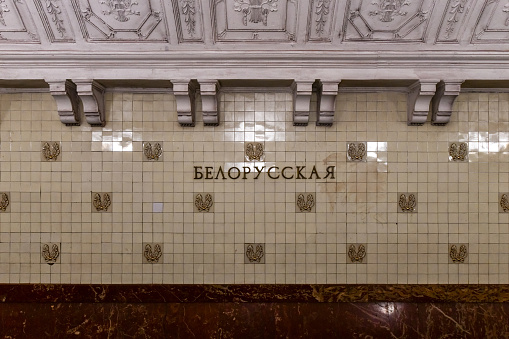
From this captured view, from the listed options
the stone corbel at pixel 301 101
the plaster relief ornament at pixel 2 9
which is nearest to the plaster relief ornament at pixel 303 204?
the stone corbel at pixel 301 101

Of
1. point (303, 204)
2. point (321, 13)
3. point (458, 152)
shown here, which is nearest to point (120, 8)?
point (321, 13)

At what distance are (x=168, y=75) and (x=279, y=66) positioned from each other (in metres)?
1.28

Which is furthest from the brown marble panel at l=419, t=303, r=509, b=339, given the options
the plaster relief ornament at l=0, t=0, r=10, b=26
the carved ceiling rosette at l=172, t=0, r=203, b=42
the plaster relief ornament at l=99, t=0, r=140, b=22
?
the plaster relief ornament at l=0, t=0, r=10, b=26

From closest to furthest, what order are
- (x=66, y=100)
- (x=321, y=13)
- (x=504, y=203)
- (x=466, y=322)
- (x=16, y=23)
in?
(x=321, y=13) → (x=16, y=23) → (x=66, y=100) → (x=466, y=322) → (x=504, y=203)

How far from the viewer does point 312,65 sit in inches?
161

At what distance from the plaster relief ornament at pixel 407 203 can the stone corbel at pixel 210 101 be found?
8.30ft

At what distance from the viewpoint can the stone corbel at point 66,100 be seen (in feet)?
13.5

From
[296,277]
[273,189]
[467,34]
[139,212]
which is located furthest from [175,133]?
[467,34]

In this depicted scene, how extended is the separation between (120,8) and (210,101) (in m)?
1.37

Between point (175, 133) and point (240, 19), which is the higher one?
Answer: point (240, 19)

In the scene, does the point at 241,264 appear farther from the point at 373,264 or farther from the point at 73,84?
the point at 73,84

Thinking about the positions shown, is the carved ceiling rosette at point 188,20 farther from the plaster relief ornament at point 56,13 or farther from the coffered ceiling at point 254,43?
the plaster relief ornament at point 56,13

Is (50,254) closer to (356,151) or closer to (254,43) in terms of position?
(254,43)

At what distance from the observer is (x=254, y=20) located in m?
3.88
